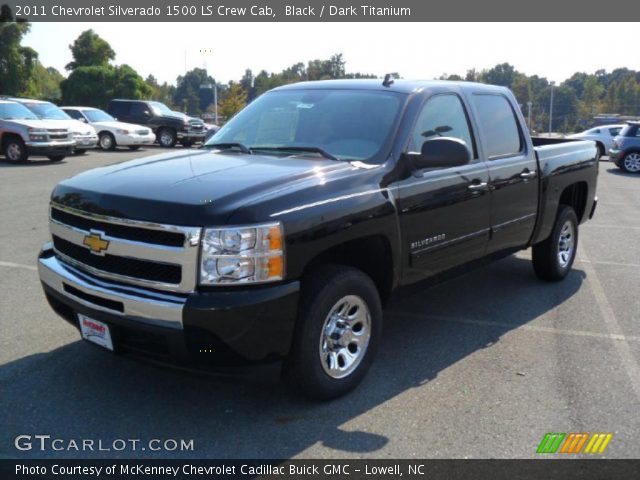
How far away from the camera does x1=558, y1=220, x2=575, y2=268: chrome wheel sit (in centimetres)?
682

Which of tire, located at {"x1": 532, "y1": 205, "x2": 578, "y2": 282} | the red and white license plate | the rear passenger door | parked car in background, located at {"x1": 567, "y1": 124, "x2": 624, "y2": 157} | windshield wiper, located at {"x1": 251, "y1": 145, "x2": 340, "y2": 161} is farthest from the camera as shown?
parked car in background, located at {"x1": 567, "y1": 124, "x2": 624, "y2": 157}

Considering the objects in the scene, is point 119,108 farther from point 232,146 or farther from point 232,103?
point 232,103

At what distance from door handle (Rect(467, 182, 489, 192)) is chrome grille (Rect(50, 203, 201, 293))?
97.4 inches

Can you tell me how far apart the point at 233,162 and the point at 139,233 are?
3.35 ft

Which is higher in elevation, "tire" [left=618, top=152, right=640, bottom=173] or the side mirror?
the side mirror

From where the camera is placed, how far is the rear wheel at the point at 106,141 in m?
24.4

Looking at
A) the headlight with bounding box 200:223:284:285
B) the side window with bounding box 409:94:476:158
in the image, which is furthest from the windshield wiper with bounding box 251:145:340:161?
the headlight with bounding box 200:223:284:285

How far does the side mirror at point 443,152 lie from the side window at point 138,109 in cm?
2465

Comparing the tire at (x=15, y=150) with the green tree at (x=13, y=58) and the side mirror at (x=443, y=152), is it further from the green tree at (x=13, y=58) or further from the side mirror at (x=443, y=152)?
the green tree at (x=13, y=58)

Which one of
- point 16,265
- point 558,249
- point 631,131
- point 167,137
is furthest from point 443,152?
point 167,137

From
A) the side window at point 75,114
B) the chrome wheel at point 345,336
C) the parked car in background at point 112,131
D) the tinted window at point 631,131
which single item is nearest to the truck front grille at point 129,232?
the chrome wheel at point 345,336

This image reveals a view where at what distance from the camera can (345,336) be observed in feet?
13.1

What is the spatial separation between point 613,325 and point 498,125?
6.47ft

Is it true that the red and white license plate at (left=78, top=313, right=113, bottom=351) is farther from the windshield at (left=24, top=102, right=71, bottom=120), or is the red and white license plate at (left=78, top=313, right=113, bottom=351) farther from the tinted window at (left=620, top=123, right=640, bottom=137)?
the tinted window at (left=620, top=123, right=640, bottom=137)
